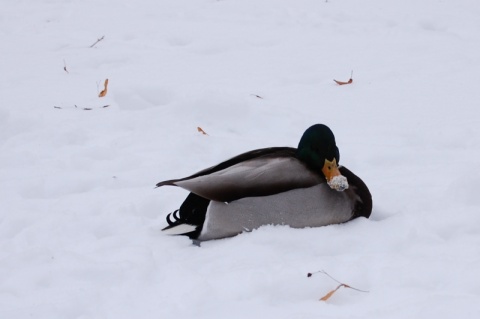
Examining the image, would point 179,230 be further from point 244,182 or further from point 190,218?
point 244,182

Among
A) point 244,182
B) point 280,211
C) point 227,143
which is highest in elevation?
point 244,182

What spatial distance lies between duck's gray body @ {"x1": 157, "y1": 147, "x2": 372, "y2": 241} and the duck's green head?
0.04 meters

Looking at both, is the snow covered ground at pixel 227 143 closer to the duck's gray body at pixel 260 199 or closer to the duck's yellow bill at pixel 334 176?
the duck's gray body at pixel 260 199

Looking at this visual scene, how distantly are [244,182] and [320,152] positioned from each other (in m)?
0.46

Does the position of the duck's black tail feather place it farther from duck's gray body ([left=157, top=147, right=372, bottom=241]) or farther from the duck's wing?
the duck's wing

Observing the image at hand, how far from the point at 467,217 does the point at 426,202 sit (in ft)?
1.13

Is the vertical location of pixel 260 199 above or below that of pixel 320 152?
below

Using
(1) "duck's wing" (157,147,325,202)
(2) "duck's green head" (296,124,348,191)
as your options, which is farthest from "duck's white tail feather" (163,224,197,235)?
(2) "duck's green head" (296,124,348,191)

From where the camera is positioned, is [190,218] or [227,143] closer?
[190,218]

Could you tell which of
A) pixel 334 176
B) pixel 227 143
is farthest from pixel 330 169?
pixel 227 143

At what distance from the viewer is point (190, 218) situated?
4258 millimetres

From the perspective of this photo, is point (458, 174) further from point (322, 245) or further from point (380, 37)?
point (380, 37)

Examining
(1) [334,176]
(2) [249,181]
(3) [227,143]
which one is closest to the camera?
(2) [249,181]

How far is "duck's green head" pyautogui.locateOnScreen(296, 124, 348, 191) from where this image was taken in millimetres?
4293
